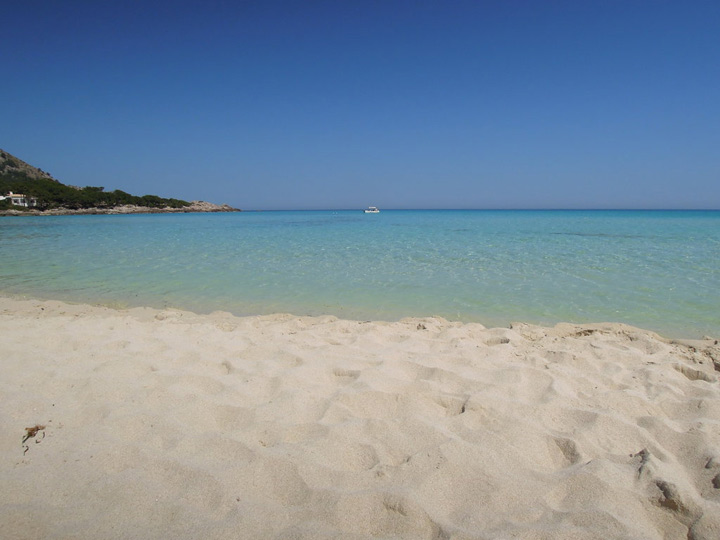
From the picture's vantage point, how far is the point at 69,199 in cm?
6069

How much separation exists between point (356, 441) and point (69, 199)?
77.4 metres

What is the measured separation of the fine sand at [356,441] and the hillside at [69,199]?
6550 centimetres

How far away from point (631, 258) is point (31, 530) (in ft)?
47.1

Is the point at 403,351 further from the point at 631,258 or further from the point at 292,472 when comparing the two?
the point at 631,258

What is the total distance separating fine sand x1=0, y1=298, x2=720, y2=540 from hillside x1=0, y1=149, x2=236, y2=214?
65496mm

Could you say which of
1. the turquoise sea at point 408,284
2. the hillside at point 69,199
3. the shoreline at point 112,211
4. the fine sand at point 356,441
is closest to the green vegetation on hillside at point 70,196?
the hillside at point 69,199

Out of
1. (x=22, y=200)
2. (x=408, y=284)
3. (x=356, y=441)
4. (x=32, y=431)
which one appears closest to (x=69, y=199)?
(x=22, y=200)

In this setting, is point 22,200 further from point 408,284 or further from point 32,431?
point 32,431

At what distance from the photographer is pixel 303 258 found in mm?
12367

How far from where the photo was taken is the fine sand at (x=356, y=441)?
5.56ft

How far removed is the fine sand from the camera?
1695mm

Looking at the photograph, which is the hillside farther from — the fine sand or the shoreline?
the fine sand

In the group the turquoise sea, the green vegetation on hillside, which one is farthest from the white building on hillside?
the turquoise sea

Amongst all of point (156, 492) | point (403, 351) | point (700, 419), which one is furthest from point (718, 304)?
point (156, 492)
